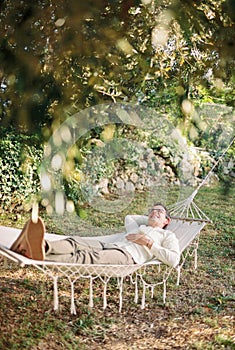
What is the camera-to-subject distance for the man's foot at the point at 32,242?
6.07 feet

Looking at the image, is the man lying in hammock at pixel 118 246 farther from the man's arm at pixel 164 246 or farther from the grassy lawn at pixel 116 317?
the grassy lawn at pixel 116 317

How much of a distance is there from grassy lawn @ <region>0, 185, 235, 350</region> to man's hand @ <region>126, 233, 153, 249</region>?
1.67 ft

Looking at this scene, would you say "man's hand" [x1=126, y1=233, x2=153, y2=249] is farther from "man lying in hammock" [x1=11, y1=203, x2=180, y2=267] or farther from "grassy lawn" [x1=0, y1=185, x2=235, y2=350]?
"grassy lawn" [x1=0, y1=185, x2=235, y2=350]

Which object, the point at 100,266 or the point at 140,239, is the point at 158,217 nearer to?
the point at 140,239

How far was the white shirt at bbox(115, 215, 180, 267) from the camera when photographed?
92.9 inches

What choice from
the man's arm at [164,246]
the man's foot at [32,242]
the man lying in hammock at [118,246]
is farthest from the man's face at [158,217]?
the man's foot at [32,242]

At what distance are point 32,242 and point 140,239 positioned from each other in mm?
750

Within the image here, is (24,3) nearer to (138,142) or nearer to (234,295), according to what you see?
(234,295)

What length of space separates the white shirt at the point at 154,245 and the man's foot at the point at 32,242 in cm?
67

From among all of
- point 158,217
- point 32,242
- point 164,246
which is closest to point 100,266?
point 32,242

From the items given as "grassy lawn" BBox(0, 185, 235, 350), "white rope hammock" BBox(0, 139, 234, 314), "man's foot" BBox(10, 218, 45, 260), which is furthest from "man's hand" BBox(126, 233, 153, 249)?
"man's foot" BBox(10, 218, 45, 260)

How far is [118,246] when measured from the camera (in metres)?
2.51

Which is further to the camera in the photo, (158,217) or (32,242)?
(158,217)

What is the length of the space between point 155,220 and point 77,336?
73 centimetres
